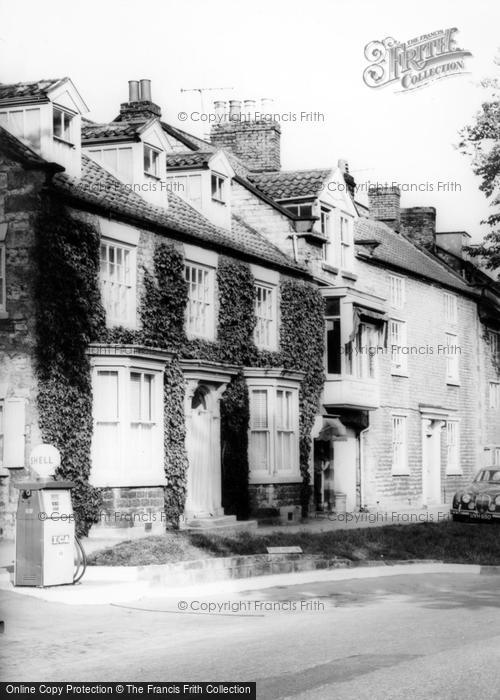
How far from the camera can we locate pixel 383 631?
11734mm

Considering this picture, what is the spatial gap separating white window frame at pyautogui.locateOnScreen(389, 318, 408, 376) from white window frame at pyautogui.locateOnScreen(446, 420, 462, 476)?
3734 millimetres

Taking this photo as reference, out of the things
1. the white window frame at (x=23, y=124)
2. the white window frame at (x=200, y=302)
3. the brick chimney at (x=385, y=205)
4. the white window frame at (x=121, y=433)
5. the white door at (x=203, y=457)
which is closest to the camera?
the white window frame at (x=23, y=124)

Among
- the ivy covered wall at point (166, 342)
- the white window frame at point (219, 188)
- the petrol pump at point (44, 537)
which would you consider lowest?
the petrol pump at point (44, 537)

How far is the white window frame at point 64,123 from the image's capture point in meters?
20.1

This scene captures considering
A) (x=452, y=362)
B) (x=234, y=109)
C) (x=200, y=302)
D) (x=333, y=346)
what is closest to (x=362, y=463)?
(x=333, y=346)

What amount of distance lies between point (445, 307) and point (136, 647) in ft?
86.8

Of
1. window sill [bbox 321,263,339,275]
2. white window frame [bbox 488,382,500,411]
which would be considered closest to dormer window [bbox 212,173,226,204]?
window sill [bbox 321,263,339,275]

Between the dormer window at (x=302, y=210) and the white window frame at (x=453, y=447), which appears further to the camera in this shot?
the white window frame at (x=453, y=447)

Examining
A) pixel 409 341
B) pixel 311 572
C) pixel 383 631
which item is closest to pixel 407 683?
pixel 383 631

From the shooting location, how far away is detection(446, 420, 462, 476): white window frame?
3566 cm

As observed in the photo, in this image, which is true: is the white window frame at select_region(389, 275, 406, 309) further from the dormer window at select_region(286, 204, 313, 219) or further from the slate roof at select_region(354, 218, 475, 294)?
the dormer window at select_region(286, 204, 313, 219)

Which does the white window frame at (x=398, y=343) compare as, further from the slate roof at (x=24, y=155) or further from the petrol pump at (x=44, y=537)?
the petrol pump at (x=44, y=537)

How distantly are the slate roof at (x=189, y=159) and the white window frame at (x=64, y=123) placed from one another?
5.16m

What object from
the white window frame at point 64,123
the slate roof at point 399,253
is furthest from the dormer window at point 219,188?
the slate roof at point 399,253
